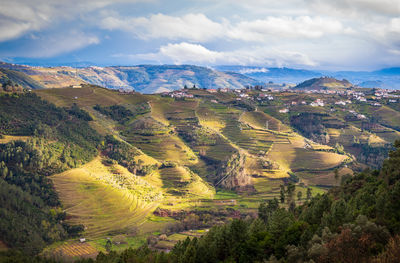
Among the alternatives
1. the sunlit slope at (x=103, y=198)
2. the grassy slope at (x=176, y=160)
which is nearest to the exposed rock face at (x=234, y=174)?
the grassy slope at (x=176, y=160)

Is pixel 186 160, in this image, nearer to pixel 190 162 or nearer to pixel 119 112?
pixel 190 162

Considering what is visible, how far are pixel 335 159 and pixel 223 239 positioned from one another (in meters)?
84.1

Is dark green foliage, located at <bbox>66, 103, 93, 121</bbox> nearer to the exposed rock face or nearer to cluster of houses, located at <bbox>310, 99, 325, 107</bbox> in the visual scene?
the exposed rock face

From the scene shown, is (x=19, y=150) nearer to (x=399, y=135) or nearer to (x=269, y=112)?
(x=269, y=112)

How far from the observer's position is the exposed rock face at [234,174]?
100 meters

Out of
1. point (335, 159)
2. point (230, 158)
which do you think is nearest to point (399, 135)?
point (335, 159)

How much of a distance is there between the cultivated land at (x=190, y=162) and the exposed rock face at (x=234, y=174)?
334 millimetres

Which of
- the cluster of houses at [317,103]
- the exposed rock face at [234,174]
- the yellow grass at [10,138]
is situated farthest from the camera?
the cluster of houses at [317,103]

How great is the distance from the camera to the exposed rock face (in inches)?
3942

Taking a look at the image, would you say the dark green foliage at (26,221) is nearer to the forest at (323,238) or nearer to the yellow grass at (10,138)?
the forest at (323,238)

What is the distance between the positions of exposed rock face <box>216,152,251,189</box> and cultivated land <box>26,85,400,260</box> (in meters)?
0.33

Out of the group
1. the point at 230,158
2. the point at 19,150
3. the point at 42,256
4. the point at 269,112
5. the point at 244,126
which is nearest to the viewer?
the point at 42,256

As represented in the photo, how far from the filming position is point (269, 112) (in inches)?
6806

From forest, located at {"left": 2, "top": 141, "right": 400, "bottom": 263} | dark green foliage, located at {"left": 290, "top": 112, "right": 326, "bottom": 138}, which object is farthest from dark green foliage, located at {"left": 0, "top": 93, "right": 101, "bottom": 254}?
dark green foliage, located at {"left": 290, "top": 112, "right": 326, "bottom": 138}
